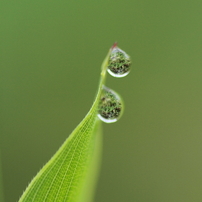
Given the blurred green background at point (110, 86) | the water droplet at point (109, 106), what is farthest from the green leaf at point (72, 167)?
the blurred green background at point (110, 86)

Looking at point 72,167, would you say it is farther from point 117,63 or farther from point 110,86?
point 110,86

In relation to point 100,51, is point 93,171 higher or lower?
lower

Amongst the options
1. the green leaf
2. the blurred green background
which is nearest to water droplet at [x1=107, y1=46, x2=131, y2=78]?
the green leaf

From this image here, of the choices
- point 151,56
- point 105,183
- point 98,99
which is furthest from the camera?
point 105,183

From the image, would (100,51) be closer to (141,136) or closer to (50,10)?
(50,10)

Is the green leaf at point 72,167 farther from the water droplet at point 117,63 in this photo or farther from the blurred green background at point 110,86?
the blurred green background at point 110,86

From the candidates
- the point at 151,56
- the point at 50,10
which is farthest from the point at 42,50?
the point at 151,56
